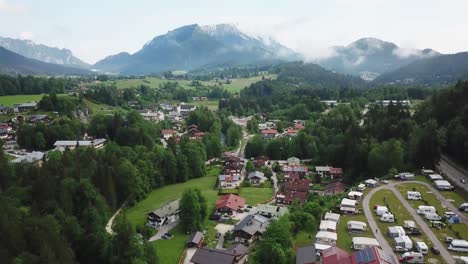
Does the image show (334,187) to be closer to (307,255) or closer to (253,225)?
(253,225)

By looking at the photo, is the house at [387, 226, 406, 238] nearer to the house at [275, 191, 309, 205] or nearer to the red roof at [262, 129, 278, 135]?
the house at [275, 191, 309, 205]

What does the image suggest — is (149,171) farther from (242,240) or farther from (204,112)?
(204,112)

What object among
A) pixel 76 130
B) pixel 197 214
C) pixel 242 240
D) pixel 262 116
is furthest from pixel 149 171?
pixel 262 116

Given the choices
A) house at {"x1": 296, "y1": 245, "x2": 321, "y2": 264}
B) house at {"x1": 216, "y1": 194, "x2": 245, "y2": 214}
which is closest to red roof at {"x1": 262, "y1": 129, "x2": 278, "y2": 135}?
house at {"x1": 216, "y1": 194, "x2": 245, "y2": 214}

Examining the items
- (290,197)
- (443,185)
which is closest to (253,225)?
(290,197)

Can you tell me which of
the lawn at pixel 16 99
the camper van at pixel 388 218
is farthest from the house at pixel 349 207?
the lawn at pixel 16 99
